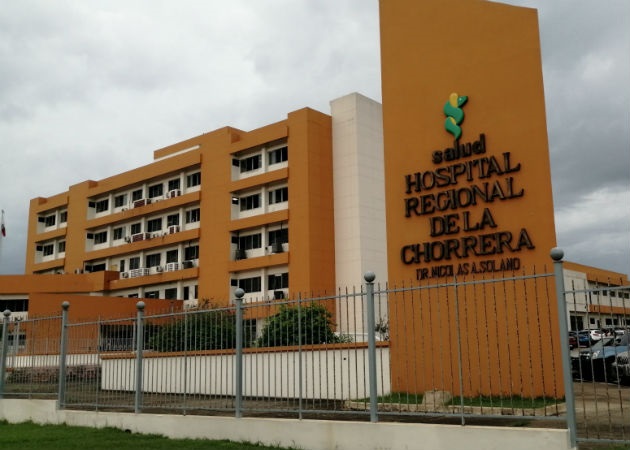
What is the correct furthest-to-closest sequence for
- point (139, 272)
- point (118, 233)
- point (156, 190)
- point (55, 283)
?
point (118, 233) → point (156, 190) → point (55, 283) → point (139, 272)

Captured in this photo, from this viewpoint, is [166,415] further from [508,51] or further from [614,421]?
[508,51]

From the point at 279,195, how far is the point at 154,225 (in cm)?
1276

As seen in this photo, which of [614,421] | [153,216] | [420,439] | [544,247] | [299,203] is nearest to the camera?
[420,439]

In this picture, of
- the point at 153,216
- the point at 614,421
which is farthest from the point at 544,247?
the point at 153,216

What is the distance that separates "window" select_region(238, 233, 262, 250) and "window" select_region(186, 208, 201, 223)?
425 centimetres

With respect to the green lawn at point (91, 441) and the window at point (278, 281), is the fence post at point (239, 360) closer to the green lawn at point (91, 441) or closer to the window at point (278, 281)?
the green lawn at point (91, 441)

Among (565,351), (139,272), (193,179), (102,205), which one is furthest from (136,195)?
(565,351)

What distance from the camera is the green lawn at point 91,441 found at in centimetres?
1017

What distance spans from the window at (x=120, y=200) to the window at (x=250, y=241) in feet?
45.6

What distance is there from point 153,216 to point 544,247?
38036mm

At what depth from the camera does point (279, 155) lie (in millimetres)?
39594

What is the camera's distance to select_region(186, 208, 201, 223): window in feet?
144

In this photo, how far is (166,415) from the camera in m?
11.6

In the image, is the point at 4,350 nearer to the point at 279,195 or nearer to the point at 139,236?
the point at 279,195
